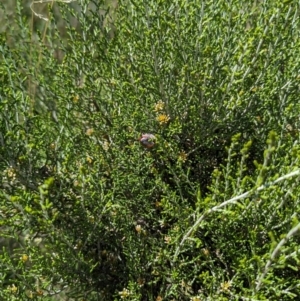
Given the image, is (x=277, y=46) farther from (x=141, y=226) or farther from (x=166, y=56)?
(x=141, y=226)

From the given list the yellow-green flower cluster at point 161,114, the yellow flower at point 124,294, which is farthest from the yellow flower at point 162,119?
the yellow flower at point 124,294

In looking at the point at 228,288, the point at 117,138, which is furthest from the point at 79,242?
the point at 228,288

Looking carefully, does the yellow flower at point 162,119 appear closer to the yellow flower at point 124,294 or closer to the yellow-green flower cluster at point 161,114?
the yellow-green flower cluster at point 161,114

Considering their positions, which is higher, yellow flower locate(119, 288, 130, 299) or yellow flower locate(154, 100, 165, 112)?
yellow flower locate(154, 100, 165, 112)

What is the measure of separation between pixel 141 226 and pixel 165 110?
48 centimetres

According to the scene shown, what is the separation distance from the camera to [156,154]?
1833mm

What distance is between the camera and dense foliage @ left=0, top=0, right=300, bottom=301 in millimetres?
1523

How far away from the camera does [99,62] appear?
2.00 m

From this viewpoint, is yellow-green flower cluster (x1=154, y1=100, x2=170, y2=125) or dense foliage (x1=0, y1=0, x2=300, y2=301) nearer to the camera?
dense foliage (x1=0, y1=0, x2=300, y2=301)

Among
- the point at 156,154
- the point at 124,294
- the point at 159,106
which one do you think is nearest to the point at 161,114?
the point at 159,106

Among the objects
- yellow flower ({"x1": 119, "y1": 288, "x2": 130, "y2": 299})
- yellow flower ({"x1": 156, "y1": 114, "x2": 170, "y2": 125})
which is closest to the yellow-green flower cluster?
yellow flower ({"x1": 156, "y1": 114, "x2": 170, "y2": 125})

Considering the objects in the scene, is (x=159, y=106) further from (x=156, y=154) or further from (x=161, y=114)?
(x=156, y=154)

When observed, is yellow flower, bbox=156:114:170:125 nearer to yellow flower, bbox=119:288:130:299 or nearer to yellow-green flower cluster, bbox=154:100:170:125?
yellow-green flower cluster, bbox=154:100:170:125

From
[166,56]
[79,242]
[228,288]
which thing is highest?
[166,56]
